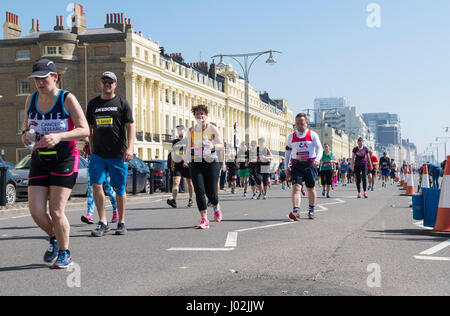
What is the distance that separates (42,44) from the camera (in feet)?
199

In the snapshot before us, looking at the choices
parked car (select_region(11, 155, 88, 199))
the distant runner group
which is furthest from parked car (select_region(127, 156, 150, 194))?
the distant runner group

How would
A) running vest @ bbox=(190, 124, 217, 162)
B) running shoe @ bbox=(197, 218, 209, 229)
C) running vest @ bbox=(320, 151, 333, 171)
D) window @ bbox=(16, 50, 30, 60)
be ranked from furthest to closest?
window @ bbox=(16, 50, 30, 60)
running vest @ bbox=(320, 151, 333, 171)
running vest @ bbox=(190, 124, 217, 162)
running shoe @ bbox=(197, 218, 209, 229)

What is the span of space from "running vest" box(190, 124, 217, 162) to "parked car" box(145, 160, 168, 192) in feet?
50.3

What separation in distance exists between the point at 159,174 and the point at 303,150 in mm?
15187

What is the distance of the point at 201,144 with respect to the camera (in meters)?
9.59

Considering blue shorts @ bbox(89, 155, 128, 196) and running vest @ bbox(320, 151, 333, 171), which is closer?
blue shorts @ bbox(89, 155, 128, 196)

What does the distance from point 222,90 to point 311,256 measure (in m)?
89.5

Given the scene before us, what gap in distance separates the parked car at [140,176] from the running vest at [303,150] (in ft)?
37.5

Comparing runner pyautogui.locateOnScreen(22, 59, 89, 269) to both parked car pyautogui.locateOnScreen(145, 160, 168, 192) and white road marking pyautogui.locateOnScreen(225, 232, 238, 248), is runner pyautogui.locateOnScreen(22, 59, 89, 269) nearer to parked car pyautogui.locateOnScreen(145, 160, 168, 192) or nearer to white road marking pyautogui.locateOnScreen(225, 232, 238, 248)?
white road marking pyautogui.locateOnScreen(225, 232, 238, 248)

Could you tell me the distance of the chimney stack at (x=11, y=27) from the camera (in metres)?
65.7

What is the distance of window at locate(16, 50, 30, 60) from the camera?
→ 204 feet

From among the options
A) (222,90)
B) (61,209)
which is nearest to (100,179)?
(61,209)

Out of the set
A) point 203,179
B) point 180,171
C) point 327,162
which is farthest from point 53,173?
point 327,162
